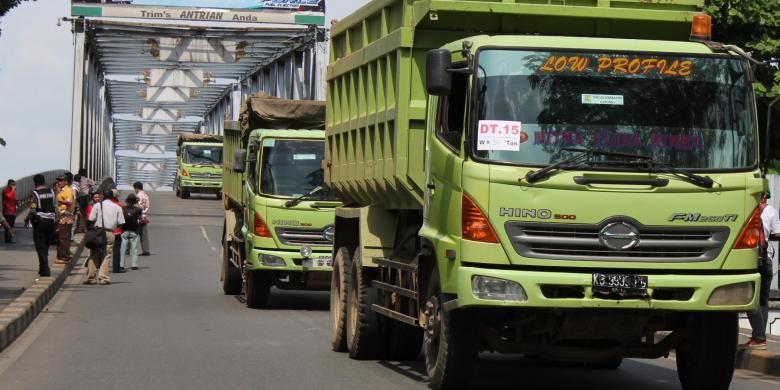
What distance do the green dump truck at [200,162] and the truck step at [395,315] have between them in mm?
50950

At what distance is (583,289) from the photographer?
32.4 ft

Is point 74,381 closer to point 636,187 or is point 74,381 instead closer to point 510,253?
point 510,253

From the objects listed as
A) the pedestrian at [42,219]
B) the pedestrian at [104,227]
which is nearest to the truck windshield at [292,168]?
the pedestrian at [42,219]

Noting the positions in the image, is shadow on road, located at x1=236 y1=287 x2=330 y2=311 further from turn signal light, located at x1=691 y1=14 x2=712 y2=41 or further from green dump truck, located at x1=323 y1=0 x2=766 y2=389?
turn signal light, located at x1=691 y1=14 x2=712 y2=41

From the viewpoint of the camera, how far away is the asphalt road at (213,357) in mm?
11883

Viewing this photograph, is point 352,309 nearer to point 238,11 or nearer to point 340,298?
point 340,298

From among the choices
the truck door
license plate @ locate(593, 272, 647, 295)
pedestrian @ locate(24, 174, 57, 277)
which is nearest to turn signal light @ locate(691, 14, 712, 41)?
the truck door

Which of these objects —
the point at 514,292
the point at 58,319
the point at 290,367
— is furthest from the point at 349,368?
the point at 58,319

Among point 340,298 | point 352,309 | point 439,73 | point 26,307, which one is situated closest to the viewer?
point 439,73

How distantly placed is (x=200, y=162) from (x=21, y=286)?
4169 cm

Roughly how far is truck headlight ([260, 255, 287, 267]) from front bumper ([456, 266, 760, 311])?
409 inches

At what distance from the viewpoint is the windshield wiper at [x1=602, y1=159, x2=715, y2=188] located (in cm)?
997

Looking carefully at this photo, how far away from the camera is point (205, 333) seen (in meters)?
16.7

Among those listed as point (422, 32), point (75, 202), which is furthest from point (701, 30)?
point (75, 202)
